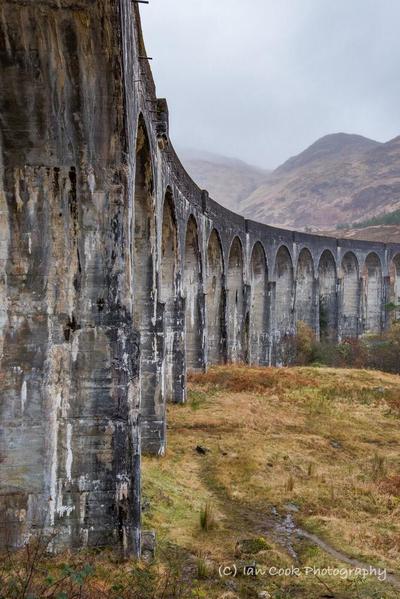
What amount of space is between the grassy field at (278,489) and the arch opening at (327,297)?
19387 millimetres

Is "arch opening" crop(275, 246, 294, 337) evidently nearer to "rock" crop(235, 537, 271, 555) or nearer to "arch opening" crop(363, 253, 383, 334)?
"arch opening" crop(363, 253, 383, 334)

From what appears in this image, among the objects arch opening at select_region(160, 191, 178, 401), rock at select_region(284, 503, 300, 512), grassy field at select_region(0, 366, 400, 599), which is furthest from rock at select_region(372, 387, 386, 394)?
rock at select_region(284, 503, 300, 512)

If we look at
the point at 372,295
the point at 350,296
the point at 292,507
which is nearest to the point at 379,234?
the point at 372,295

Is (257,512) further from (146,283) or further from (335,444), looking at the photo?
(335,444)

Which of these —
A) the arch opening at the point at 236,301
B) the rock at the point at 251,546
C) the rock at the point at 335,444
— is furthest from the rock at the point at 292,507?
the arch opening at the point at 236,301

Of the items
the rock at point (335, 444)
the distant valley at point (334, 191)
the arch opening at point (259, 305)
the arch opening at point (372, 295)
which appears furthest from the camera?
the distant valley at point (334, 191)

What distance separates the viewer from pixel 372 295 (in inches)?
1598

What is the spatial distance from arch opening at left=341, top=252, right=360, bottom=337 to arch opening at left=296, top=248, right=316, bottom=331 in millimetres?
5209

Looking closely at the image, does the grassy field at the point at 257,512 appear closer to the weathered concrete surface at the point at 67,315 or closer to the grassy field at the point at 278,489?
the grassy field at the point at 278,489

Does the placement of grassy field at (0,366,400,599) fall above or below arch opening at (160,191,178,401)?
below

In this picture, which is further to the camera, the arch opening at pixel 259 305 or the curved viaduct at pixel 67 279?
the arch opening at pixel 259 305

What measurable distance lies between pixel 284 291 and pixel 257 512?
24524 millimetres

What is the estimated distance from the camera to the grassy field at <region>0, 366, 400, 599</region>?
5.12m

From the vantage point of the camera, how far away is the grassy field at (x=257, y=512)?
512 centimetres
